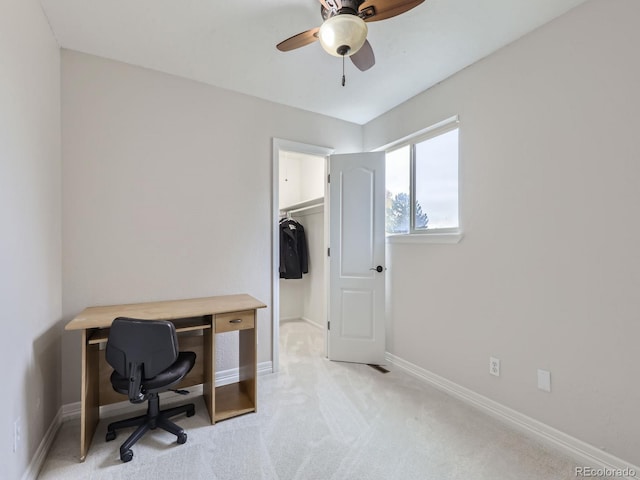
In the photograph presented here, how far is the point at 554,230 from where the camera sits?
1818mm

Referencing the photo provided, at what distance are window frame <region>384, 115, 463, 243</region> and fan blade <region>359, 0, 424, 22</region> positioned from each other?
1.20 metres

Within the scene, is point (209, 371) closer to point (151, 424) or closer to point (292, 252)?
point (151, 424)

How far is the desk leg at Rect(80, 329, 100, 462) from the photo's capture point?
168cm

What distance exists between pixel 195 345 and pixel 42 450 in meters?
0.97

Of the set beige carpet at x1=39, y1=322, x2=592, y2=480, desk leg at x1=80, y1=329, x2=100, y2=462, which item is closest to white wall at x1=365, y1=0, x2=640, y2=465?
beige carpet at x1=39, y1=322, x2=592, y2=480

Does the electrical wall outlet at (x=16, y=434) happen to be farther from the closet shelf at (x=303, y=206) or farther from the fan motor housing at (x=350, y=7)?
the closet shelf at (x=303, y=206)

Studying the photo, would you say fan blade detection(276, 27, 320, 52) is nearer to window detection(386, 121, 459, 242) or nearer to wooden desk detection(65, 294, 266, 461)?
window detection(386, 121, 459, 242)

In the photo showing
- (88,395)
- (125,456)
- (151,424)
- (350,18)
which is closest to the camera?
(350,18)

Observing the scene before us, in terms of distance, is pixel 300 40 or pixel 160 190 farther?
pixel 160 190

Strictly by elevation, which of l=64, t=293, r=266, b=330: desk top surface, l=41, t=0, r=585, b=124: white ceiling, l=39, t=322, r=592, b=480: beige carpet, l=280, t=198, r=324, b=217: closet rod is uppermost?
l=41, t=0, r=585, b=124: white ceiling

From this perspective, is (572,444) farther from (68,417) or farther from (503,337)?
(68,417)

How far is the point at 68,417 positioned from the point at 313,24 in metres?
3.07

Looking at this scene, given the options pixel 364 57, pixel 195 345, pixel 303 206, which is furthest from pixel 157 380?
pixel 303 206

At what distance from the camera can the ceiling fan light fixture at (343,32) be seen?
1.38m
